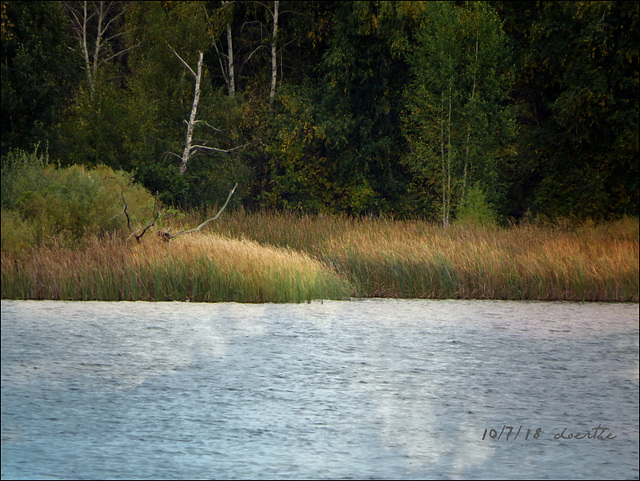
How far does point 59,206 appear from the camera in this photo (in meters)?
14.4

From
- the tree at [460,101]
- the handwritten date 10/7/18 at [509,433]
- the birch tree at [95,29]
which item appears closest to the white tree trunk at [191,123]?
the tree at [460,101]

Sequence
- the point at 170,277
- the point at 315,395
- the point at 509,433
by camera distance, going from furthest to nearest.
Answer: the point at 170,277 → the point at 315,395 → the point at 509,433

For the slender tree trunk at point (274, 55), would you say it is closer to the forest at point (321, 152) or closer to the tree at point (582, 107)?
the forest at point (321, 152)

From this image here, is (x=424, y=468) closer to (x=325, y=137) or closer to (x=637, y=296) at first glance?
(x=637, y=296)

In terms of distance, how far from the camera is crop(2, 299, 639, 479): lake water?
14.6 ft

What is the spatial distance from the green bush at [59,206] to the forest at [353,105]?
4230 millimetres

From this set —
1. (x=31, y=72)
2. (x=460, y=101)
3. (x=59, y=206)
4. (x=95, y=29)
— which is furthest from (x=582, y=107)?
(x=95, y=29)

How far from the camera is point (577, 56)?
23.5 metres

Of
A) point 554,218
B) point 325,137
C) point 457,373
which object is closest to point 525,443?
point 457,373

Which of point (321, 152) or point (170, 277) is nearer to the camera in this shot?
point (170, 277)

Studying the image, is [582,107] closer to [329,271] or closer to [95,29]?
[329,271]

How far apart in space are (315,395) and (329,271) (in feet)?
23.5

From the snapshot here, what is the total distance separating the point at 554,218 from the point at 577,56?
4.49m

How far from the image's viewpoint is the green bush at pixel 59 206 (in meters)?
13.9
